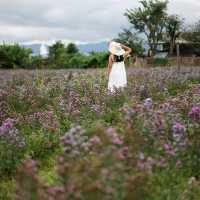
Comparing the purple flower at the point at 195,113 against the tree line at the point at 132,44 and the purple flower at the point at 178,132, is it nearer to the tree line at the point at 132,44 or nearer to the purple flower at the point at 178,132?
the purple flower at the point at 178,132

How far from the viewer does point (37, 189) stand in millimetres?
3451

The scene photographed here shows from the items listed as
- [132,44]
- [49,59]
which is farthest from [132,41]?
[49,59]

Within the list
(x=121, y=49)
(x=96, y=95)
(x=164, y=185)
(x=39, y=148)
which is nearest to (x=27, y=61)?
(x=121, y=49)

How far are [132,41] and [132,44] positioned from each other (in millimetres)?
1223

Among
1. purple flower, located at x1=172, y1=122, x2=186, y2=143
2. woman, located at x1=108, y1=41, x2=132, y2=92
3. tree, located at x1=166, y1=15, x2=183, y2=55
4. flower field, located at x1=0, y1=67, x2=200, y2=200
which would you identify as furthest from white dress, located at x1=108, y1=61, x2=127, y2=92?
tree, located at x1=166, y1=15, x2=183, y2=55

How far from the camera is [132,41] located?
78562 mm

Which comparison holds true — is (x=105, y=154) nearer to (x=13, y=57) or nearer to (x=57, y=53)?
(x=13, y=57)

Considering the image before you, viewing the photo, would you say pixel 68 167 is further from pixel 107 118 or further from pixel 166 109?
pixel 107 118

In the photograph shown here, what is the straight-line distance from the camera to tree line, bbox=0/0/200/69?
5116 centimetres

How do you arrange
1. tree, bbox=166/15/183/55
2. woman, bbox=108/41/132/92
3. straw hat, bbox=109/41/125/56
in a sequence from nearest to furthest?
straw hat, bbox=109/41/125/56 < woman, bbox=108/41/132/92 < tree, bbox=166/15/183/55

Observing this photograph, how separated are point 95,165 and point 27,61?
159 feet

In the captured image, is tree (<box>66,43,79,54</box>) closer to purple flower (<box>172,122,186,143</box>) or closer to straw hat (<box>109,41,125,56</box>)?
straw hat (<box>109,41,125,56</box>)

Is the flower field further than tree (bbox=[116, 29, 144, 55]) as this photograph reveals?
No

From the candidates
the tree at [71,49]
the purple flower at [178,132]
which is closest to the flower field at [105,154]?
the purple flower at [178,132]
